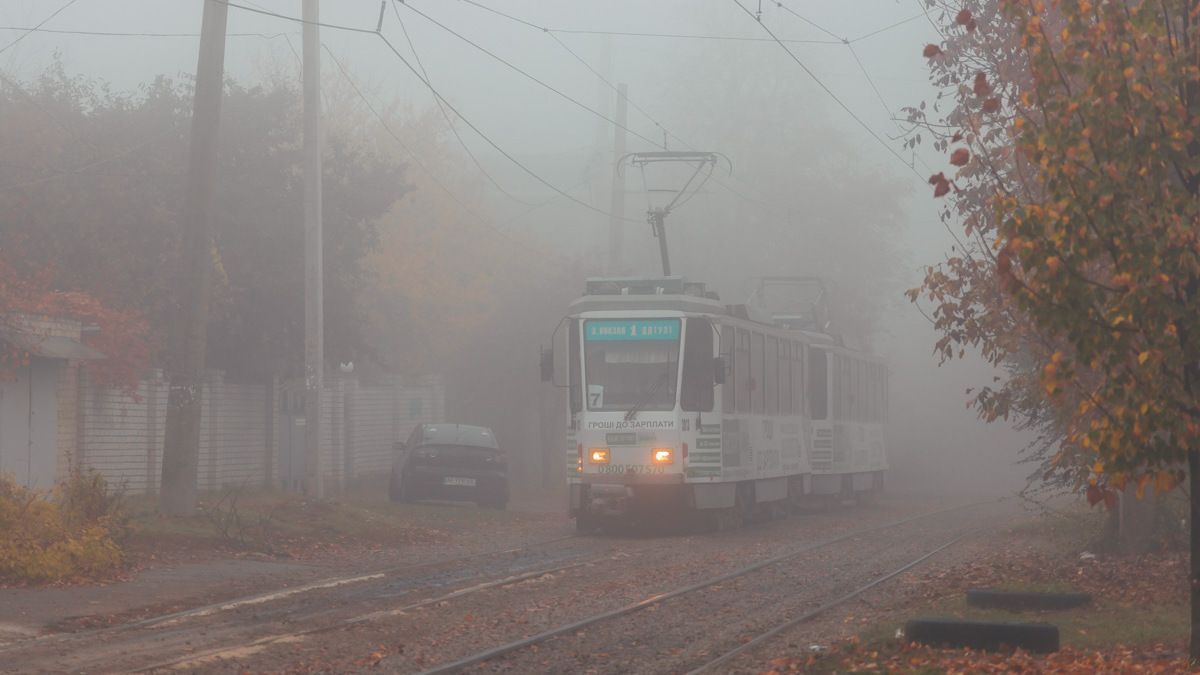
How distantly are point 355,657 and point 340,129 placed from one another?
3849 centimetres

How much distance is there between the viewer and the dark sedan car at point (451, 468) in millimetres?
27688

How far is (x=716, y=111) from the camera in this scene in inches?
2217

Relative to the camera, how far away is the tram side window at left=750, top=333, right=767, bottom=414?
80.0 feet

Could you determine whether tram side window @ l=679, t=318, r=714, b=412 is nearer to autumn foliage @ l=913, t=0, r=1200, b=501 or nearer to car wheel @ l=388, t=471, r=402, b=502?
car wheel @ l=388, t=471, r=402, b=502

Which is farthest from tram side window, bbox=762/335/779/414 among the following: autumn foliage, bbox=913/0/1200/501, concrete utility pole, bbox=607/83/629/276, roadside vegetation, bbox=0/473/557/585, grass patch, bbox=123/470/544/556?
autumn foliage, bbox=913/0/1200/501

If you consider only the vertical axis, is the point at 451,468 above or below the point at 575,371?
below

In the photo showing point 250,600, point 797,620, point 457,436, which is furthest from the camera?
point 457,436

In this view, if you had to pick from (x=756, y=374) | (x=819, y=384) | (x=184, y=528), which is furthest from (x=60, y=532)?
(x=819, y=384)

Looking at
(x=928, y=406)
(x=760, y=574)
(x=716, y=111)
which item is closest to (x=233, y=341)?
(x=760, y=574)

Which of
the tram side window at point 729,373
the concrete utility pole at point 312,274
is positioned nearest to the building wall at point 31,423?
the concrete utility pole at point 312,274

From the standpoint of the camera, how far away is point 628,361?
72.2 feet

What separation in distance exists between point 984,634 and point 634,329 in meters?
12.0

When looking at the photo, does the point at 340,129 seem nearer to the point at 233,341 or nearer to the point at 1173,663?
the point at 233,341

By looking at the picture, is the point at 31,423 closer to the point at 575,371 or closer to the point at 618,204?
the point at 575,371
